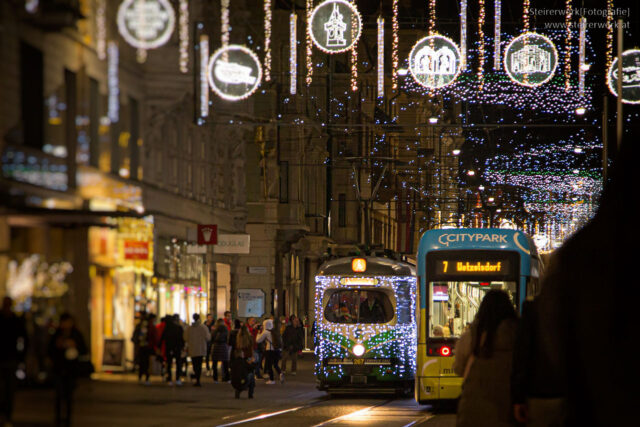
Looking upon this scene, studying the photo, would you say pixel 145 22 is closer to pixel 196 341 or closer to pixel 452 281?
pixel 452 281

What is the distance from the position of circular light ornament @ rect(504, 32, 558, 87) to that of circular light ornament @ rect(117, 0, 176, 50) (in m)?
10.0

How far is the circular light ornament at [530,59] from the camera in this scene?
19.2m

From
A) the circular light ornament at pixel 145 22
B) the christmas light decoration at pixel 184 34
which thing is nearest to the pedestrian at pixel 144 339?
the circular light ornament at pixel 145 22

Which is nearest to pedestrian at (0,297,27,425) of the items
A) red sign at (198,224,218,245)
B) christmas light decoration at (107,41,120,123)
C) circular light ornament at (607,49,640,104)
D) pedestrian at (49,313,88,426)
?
pedestrian at (49,313,88,426)

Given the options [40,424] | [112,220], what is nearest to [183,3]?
[112,220]

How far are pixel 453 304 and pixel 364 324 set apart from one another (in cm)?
602

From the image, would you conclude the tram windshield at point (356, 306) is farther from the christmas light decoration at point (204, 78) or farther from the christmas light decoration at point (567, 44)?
the christmas light decoration at point (204, 78)

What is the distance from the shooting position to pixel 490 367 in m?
6.43

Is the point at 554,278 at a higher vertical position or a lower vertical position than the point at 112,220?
lower

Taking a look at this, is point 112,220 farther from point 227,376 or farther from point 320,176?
point 320,176

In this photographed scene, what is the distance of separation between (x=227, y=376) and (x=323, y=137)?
25.4 metres

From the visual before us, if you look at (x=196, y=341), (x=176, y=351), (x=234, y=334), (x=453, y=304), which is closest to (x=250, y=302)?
(x=234, y=334)

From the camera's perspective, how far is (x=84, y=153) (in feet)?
25.5

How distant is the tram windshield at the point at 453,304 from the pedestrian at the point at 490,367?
1298cm
